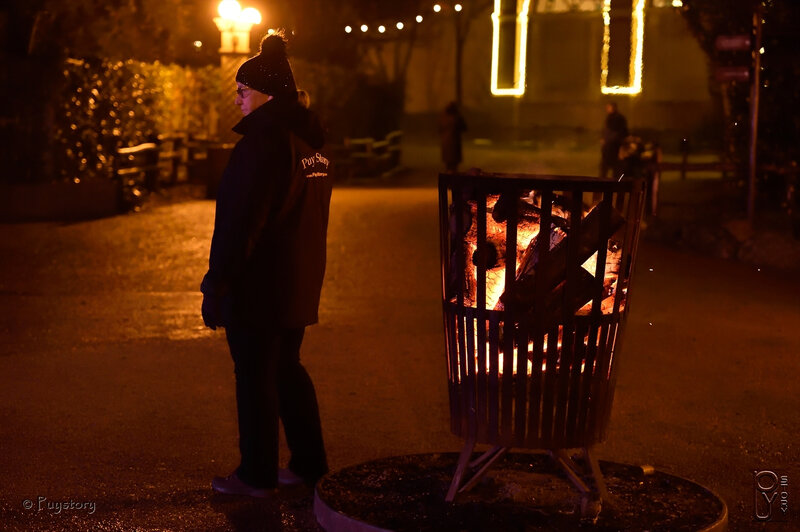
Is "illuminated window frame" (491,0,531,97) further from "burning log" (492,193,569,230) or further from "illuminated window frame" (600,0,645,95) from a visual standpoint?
"burning log" (492,193,569,230)

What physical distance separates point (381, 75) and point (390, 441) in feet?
112

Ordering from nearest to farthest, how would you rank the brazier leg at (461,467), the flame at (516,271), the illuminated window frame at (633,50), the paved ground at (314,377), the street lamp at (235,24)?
the flame at (516,271) → the brazier leg at (461,467) → the paved ground at (314,377) → the street lamp at (235,24) → the illuminated window frame at (633,50)

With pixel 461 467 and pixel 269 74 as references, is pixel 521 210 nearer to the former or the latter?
pixel 461 467

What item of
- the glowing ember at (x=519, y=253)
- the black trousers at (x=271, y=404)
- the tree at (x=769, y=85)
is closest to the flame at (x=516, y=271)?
the glowing ember at (x=519, y=253)

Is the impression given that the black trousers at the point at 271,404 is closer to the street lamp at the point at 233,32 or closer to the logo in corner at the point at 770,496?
the logo in corner at the point at 770,496

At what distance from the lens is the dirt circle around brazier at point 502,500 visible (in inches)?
177

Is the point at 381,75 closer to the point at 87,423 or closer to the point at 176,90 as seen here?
the point at 176,90

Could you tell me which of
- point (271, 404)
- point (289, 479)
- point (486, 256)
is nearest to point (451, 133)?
point (289, 479)

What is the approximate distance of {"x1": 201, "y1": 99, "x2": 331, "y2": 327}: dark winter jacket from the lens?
185 inches

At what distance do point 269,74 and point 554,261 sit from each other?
55.3 inches

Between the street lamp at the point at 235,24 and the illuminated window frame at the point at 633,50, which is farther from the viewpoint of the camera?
the illuminated window frame at the point at 633,50

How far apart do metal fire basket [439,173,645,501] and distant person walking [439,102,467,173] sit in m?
19.3

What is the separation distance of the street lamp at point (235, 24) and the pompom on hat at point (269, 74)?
46.7 feet

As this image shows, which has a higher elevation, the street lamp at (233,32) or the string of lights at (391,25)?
the string of lights at (391,25)
